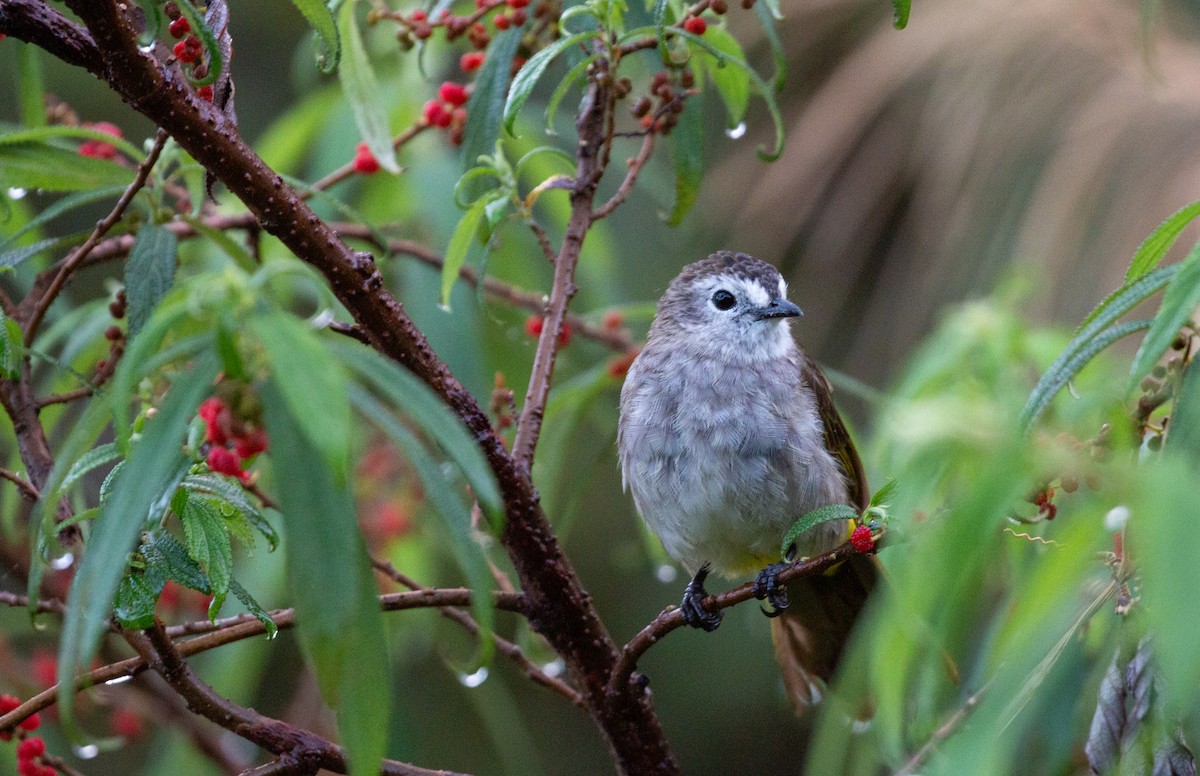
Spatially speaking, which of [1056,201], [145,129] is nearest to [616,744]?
[1056,201]

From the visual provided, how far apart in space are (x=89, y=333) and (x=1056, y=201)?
11.4 feet

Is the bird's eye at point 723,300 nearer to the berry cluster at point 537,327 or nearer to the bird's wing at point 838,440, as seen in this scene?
the bird's wing at point 838,440

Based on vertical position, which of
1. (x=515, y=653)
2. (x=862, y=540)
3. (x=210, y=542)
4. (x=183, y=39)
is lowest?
(x=515, y=653)

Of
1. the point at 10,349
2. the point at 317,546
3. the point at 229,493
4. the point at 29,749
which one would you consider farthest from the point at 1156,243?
the point at 29,749

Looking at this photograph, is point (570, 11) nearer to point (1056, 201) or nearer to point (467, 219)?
point (467, 219)

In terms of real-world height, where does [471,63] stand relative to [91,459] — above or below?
above

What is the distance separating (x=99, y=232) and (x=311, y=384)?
1.06 metres

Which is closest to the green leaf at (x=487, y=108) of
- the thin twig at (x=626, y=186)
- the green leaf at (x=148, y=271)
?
the thin twig at (x=626, y=186)

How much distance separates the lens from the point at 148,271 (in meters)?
2.18

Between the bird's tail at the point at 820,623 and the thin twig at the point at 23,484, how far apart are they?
6.59 ft

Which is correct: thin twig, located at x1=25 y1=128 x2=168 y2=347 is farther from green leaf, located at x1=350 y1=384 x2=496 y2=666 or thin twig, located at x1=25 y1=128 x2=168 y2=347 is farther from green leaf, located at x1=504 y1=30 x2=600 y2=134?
green leaf, located at x1=350 y1=384 x2=496 y2=666

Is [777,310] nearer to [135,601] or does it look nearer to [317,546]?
[135,601]

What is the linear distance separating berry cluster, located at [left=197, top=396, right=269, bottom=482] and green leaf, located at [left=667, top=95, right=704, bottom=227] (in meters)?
1.01

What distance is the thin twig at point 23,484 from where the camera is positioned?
193 cm
